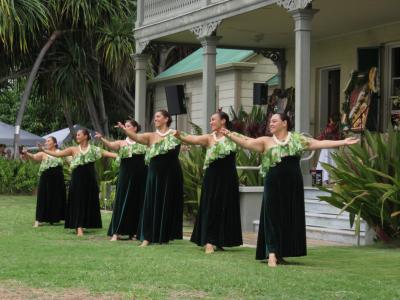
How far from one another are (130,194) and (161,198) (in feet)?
3.44

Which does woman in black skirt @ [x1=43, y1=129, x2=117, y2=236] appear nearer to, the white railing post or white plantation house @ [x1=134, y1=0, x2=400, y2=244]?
white plantation house @ [x1=134, y1=0, x2=400, y2=244]

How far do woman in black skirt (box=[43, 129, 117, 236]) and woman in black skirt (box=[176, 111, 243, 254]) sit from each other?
3176 mm

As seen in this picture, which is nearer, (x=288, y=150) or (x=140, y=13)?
(x=288, y=150)

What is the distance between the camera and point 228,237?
37.0ft

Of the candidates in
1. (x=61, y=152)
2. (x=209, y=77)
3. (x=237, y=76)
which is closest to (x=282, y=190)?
(x=61, y=152)

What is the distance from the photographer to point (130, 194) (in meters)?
12.9

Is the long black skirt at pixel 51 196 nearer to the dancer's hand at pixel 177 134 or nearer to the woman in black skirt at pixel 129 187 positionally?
the woman in black skirt at pixel 129 187

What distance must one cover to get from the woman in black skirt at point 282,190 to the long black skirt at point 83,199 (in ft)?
16.1

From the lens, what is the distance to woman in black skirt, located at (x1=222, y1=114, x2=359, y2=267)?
966 cm

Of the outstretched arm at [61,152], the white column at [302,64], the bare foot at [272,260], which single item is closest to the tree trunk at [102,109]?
the outstretched arm at [61,152]

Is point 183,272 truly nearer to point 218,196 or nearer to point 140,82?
point 218,196

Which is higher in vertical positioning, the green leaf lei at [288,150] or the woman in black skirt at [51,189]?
the green leaf lei at [288,150]

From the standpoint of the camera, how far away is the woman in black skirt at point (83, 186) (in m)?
14.1

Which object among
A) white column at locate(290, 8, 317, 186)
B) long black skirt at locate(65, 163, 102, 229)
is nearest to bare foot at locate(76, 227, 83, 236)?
long black skirt at locate(65, 163, 102, 229)
